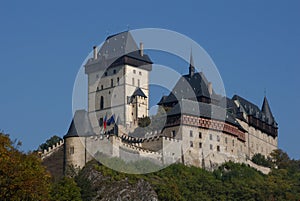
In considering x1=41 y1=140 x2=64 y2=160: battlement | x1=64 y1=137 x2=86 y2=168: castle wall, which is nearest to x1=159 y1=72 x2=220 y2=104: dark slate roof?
x1=41 y1=140 x2=64 y2=160: battlement

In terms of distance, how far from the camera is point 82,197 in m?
85.6

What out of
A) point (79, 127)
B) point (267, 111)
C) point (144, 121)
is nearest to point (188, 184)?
point (79, 127)

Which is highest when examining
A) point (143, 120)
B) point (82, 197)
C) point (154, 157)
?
point (143, 120)

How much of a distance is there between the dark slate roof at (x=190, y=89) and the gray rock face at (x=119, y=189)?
22.5 metres

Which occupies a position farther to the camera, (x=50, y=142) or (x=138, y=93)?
(x=138, y=93)

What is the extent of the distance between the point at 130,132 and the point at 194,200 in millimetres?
16929

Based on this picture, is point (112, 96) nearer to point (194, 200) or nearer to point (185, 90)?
point (185, 90)

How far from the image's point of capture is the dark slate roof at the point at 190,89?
363 ft

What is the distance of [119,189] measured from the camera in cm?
→ 8794

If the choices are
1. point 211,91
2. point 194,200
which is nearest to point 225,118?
point 211,91

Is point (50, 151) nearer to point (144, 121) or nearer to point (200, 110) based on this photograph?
point (144, 121)

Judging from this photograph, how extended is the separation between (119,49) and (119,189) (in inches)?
1271

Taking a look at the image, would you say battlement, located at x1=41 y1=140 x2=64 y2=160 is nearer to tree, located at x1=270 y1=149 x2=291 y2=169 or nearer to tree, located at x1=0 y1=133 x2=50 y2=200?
tree, located at x1=0 y1=133 x2=50 y2=200

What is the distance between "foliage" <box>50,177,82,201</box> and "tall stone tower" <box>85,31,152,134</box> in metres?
25.9
